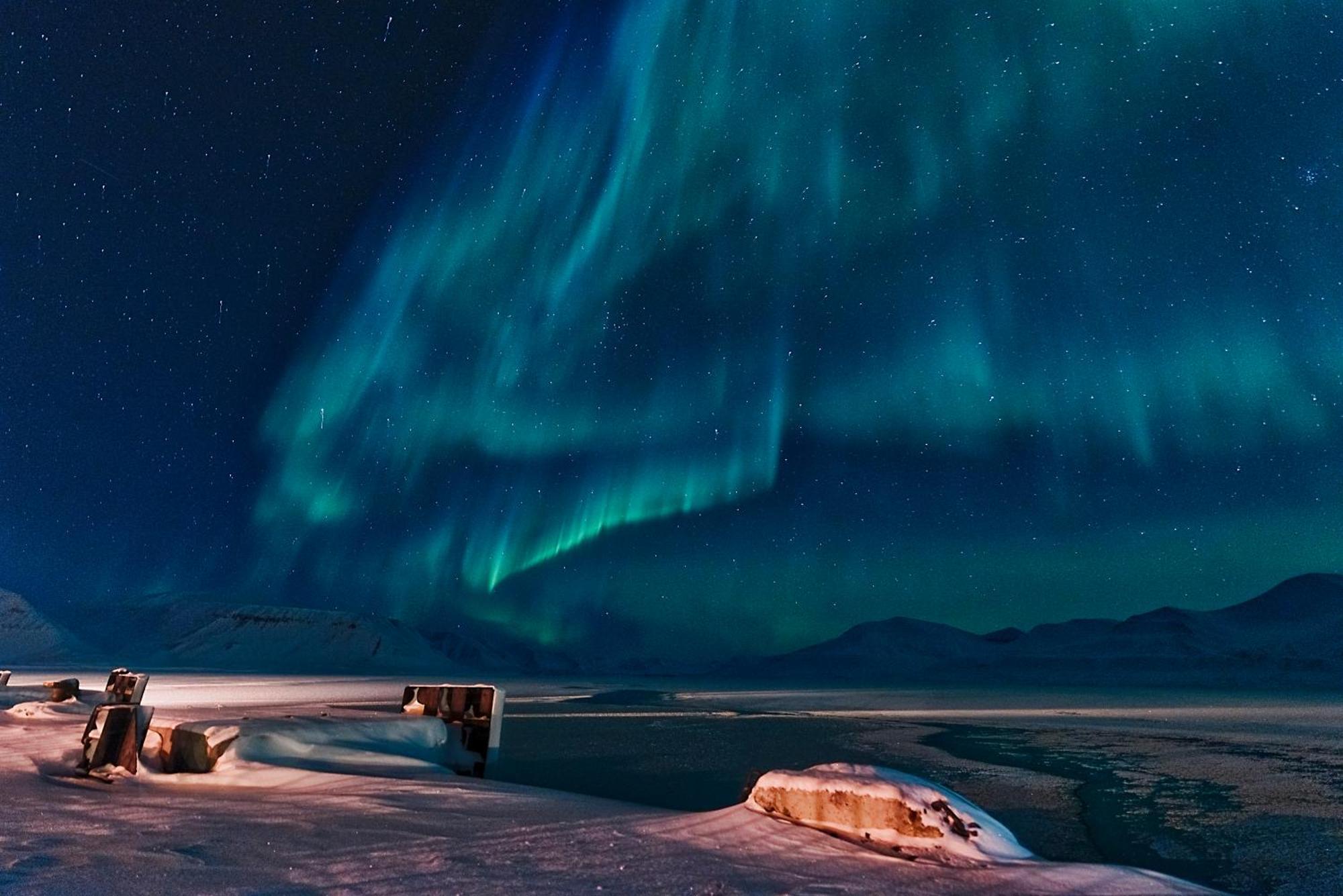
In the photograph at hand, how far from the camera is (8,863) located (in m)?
6.09

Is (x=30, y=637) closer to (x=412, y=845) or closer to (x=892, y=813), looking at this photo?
(x=412, y=845)

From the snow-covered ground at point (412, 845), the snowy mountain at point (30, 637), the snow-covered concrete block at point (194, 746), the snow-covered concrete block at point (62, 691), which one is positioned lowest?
the snow-covered ground at point (412, 845)

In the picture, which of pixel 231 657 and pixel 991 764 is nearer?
pixel 991 764

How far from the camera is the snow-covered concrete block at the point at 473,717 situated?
16.5 meters

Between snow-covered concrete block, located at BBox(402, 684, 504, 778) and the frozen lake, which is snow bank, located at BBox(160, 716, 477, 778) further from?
snow-covered concrete block, located at BBox(402, 684, 504, 778)

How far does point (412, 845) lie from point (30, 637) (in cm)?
19912

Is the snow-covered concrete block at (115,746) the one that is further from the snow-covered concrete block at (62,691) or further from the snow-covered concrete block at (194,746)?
the snow-covered concrete block at (62,691)

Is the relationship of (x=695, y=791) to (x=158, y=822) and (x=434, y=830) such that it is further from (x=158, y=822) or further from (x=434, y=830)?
(x=158, y=822)

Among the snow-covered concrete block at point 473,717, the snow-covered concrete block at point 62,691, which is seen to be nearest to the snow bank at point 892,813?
the snow-covered concrete block at point 473,717

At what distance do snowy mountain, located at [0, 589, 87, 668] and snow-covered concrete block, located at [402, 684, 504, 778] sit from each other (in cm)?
15437

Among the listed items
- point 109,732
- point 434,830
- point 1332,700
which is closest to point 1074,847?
point 434,830

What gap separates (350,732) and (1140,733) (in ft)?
73.9

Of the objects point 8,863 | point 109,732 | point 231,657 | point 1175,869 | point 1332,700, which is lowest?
point 1175,869

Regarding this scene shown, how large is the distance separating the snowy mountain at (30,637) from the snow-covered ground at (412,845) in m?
160
